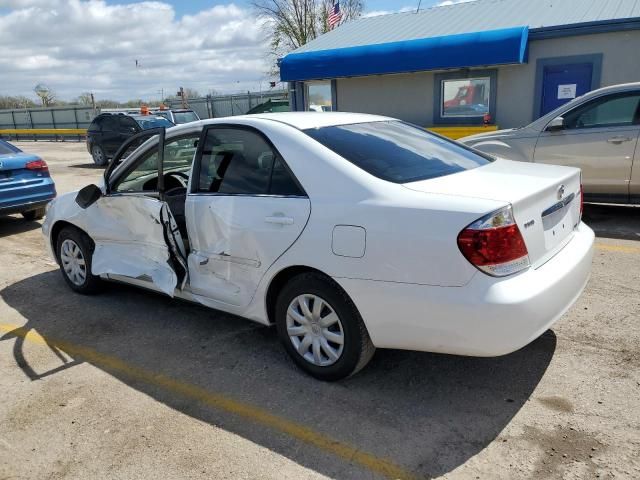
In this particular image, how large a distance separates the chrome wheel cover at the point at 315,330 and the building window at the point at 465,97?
11.1 meters

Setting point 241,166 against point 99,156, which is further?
point 99,156

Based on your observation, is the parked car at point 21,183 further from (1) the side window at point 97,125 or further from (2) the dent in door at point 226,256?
(1) the side window at point 97,125

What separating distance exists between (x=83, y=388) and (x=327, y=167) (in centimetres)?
212

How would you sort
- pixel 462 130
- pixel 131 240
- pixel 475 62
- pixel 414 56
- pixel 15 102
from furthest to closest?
pixel 15 102
pixel 462 130
pixel 414 56
pixel 475 62
pixel 131 240

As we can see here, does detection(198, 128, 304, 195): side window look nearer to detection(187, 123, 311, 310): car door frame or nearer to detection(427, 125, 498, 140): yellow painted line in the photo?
detection(187, 123, 311, 310): car door frame

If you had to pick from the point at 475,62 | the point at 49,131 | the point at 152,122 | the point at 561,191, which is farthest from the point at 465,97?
the point at 49,131

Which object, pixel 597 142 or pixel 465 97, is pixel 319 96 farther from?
pixel 597 142

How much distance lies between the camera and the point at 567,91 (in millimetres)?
12023

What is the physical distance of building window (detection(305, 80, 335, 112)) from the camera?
50.6 feet

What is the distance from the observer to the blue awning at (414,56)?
459 inches

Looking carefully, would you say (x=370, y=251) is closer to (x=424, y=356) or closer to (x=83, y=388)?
(x=424, y=356)

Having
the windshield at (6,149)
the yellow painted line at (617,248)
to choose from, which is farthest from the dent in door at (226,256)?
the windshield at (6,149)

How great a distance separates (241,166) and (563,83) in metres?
10.6

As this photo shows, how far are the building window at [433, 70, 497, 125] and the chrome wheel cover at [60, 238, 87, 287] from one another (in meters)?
10.3
